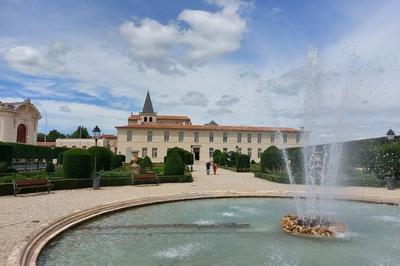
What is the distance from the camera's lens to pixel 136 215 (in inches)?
462

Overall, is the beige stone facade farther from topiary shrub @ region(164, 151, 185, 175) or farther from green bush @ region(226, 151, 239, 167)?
topiary shrub @ region(164, 151, 185, 175)

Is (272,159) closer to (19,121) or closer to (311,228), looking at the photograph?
(311,228)

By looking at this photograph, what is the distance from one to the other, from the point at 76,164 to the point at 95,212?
8084mm

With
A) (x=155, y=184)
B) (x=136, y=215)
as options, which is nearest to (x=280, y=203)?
(x=136, y=215)

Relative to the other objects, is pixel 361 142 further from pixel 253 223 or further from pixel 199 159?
pixel 199 159

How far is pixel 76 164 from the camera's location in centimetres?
1881

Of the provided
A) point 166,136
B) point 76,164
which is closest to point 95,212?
point 76,164

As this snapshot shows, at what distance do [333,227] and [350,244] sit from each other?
1.03 metres

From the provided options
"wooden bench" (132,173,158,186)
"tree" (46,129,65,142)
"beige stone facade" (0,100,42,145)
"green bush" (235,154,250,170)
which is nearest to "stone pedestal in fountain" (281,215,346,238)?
"wooden bench" (132,173,158,186)

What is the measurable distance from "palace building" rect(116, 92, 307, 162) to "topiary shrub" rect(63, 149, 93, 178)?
132ft

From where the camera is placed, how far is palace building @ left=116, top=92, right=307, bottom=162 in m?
59.9

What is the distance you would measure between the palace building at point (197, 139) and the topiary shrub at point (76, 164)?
1584 inches

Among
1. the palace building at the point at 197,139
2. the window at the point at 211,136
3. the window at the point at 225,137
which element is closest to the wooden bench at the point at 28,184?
the palace building at the point at 197,139

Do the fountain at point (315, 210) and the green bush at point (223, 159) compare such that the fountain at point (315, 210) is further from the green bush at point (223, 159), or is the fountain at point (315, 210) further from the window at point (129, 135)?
the window at point (129, 135)
